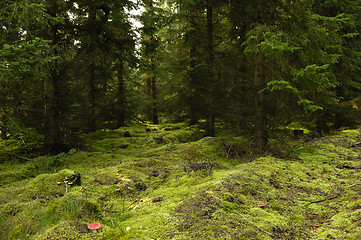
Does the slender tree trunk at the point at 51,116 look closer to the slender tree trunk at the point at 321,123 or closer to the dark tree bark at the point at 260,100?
the dark tree bark at the point at 260,100

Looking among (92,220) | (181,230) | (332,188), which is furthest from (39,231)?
(332,188)

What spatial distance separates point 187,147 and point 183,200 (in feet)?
14.3

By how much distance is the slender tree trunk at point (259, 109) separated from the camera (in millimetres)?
7320


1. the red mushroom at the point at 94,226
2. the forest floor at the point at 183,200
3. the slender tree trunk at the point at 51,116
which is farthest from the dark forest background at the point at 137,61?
the red mushroom at the point at 94,226

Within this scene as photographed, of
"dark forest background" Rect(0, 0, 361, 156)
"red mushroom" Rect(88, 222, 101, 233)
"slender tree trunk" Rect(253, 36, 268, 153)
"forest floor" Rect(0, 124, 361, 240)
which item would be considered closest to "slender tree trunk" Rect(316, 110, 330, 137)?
"dark forest background" Rect(0, 0, 361, 156)

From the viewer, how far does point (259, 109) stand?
739 cm

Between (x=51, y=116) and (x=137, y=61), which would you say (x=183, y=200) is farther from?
(x=137, y=61)

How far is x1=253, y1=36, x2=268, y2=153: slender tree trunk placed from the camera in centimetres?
732

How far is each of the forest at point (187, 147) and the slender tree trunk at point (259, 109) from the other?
3 centimetres

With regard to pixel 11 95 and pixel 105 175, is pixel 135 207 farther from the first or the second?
pixel 11 95

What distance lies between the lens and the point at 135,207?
376 cm

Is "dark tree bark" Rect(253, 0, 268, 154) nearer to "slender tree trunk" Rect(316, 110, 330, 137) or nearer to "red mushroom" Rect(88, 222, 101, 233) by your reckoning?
"red mushroom" Rect(88, 222, 101, 233)

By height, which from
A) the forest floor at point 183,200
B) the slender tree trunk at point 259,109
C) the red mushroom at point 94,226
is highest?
the slender tree trunk at point 259,109

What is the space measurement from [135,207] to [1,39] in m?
7.18
